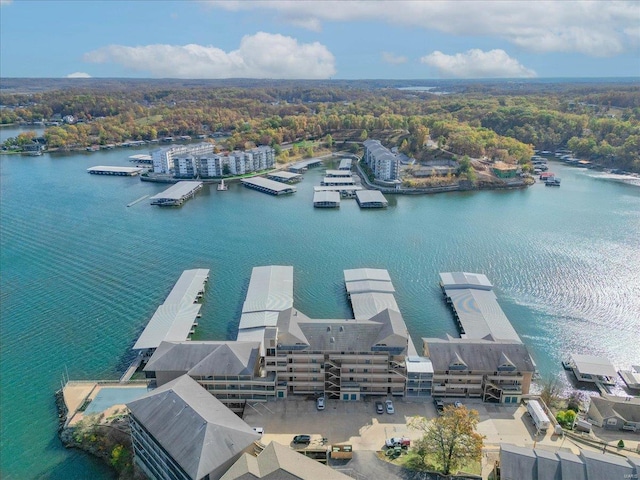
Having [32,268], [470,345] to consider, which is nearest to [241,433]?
[470,345]

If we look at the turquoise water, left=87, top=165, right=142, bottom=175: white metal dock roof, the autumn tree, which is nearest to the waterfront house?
the turquoise water

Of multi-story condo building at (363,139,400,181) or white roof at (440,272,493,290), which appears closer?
white roof at (440,272,493,290)

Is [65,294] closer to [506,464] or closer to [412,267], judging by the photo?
[412,267]

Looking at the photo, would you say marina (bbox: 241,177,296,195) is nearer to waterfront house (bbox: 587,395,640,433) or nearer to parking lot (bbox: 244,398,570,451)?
parking lot (bbox: 244,398,570,451)

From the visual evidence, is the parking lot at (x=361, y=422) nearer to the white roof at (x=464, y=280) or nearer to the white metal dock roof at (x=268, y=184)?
the white roof at (x=464, y=280)

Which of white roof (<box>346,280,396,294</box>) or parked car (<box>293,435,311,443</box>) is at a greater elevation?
parked car (<box>293,435,311,443</box>)

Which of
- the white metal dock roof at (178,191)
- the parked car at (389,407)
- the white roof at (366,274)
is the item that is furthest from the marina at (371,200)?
the parked car at (389,407)

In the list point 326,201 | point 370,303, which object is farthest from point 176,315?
point 326,201

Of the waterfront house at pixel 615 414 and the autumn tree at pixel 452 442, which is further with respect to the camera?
the waterfront house at pixel 615 414

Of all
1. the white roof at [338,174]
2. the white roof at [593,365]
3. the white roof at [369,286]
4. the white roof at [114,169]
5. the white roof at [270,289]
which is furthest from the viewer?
the white roof at [114,169]
